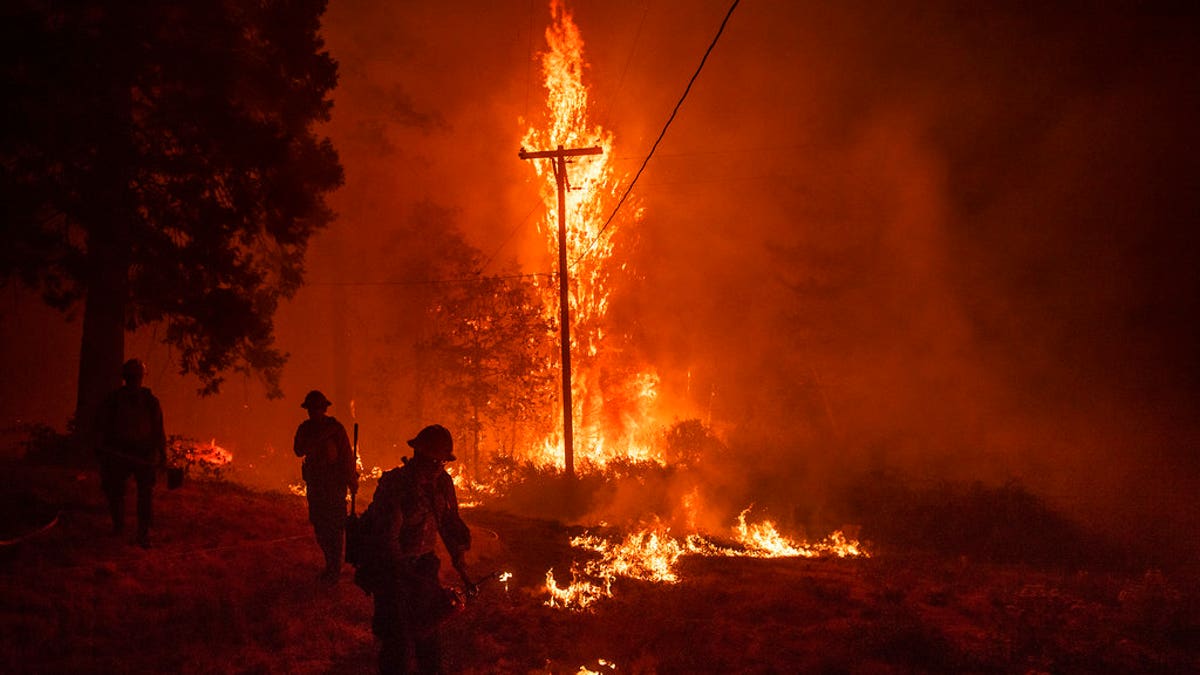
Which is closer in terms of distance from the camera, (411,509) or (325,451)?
(411,509)

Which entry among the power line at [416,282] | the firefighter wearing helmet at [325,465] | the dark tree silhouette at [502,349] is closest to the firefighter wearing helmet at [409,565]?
the firefighter wearing helmet at [325,465]

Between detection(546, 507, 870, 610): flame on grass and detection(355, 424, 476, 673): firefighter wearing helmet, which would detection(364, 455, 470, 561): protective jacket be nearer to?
detection(355, 424, 476, 673): firefighter wearing helmet

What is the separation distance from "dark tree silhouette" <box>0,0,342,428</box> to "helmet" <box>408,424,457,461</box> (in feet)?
25.5

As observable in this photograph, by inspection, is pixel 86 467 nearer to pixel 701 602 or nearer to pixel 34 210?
pixel 34 210

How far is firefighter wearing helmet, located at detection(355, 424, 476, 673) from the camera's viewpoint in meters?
4.46

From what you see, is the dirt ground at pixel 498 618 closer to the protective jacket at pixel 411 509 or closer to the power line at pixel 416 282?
the protective jacket at pixel 411 509

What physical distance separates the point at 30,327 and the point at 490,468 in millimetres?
30873

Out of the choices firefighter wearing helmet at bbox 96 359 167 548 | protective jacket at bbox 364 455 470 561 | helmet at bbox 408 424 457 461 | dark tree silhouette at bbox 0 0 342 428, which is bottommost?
protective jacket at bbox 364 455 470 561

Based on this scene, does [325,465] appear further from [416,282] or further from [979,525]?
[416,282]

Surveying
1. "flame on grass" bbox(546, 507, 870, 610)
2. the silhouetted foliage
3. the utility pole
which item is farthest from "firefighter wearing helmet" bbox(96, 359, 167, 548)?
the silhouetted foliage

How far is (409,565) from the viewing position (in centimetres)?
454

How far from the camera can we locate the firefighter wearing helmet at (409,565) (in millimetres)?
4457

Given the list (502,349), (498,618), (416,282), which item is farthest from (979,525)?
(416,282)

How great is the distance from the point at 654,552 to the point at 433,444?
348 inches
